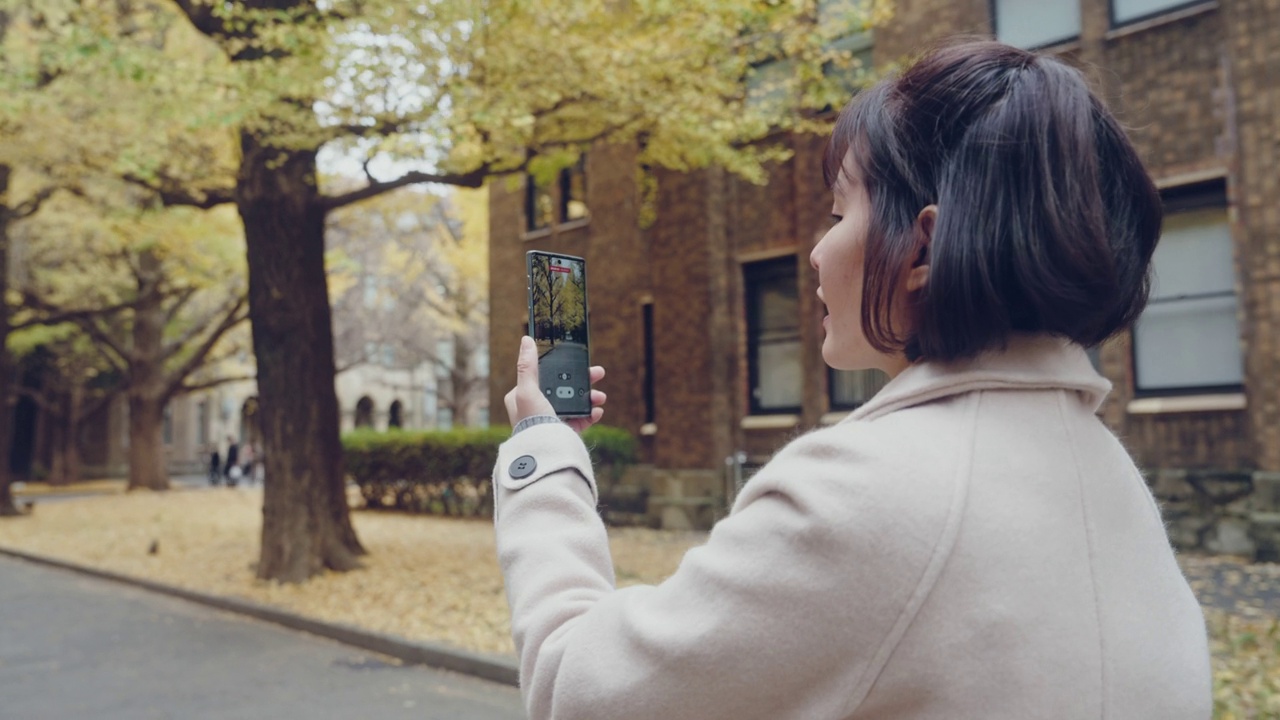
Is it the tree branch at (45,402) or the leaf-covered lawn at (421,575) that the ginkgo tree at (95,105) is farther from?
the tree branch at (45,402)

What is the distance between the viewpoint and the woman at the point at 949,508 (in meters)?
0.97

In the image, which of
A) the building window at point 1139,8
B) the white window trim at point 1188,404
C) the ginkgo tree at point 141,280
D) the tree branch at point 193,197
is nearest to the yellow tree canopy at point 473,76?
the tree branch at point 193,197

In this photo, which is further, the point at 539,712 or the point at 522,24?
the point at 522,24

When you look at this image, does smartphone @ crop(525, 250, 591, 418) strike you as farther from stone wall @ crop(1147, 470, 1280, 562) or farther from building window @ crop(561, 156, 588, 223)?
building window @ crop(561, 156, 588, 223)

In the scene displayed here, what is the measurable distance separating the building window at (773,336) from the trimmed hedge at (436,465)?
2.66 m

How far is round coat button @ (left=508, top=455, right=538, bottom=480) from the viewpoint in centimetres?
135

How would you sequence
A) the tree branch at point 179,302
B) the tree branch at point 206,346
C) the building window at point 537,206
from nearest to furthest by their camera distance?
the building window at point 537,206 → the tree branch at point 206,346 → the tree branch at point 179,302

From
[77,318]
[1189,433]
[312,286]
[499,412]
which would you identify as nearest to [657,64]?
[312,286]

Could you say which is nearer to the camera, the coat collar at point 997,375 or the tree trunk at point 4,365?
the coat collar at point 997,375

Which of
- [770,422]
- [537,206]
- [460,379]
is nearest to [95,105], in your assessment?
[537,206]

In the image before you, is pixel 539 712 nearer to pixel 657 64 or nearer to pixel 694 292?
pixel 657 64

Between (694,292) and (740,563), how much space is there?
1419 cm

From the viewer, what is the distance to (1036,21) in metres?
12.6

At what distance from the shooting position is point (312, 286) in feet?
36.1
